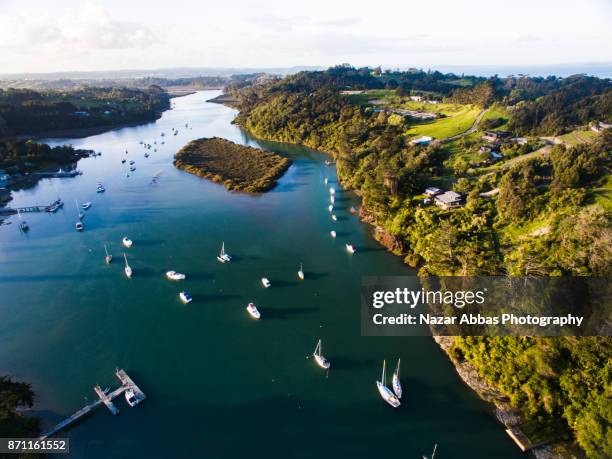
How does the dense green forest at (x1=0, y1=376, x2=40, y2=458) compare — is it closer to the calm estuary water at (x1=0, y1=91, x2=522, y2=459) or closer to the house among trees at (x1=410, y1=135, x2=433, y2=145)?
the calm estuary water at (x1=0, y1=91, x2=522, y2=459)

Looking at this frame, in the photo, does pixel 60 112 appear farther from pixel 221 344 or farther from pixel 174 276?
pixel 221 344

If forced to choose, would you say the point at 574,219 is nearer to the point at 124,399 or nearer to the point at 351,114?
the point at 124,399

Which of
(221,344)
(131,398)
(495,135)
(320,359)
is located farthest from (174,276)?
(495,135)

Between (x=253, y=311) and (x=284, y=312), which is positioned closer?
(x=253, y=311)

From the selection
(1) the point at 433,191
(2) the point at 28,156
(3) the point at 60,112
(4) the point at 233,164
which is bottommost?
(4) the point at 233,164

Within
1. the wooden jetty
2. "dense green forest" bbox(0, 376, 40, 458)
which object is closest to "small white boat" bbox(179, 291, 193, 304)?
the wooden jetty

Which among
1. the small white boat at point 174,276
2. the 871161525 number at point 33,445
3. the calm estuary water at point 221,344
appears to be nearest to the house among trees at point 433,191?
the calm estuary water at point 221,344

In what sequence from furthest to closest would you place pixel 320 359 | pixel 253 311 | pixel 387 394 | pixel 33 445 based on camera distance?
pixel 253 311, pixel 320 359, pixel 387 394, pixel 33 445

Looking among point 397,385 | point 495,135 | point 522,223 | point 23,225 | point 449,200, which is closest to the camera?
point 397,385

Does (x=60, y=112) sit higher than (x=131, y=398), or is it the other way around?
(x=60, y=112)
